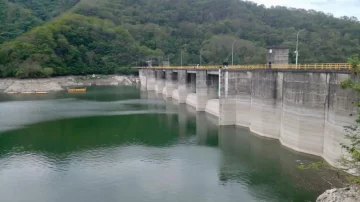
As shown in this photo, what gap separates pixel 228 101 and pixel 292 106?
1115cm

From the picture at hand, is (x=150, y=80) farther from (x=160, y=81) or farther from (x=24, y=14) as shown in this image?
(x=24, y=14)

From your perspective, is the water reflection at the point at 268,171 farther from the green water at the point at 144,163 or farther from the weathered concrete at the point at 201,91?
the weathered concrete at the point at 201,91

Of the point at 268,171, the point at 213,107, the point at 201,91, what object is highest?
the point at 201,91

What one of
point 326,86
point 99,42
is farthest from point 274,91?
point 99,42

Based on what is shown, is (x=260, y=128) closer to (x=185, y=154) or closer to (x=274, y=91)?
(x=274, y=91)

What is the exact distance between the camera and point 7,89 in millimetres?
82438

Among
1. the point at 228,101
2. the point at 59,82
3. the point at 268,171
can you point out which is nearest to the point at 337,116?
the point at 268,171

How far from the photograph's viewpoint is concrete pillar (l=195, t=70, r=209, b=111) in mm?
50188

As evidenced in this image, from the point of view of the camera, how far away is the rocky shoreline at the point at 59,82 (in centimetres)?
8331

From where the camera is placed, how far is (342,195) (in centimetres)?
1706

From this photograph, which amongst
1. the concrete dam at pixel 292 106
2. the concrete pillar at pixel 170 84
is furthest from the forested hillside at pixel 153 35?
the concrete dam at pixel 292 106

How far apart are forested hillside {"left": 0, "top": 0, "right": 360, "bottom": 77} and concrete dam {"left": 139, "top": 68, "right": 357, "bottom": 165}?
39.7 m

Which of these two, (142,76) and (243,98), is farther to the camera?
(142,76)

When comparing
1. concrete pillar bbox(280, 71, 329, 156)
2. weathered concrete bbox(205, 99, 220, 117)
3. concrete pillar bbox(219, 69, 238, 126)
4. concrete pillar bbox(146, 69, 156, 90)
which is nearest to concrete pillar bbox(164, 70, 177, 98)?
concrete pillar bbox(146, 69, 156, 90)
